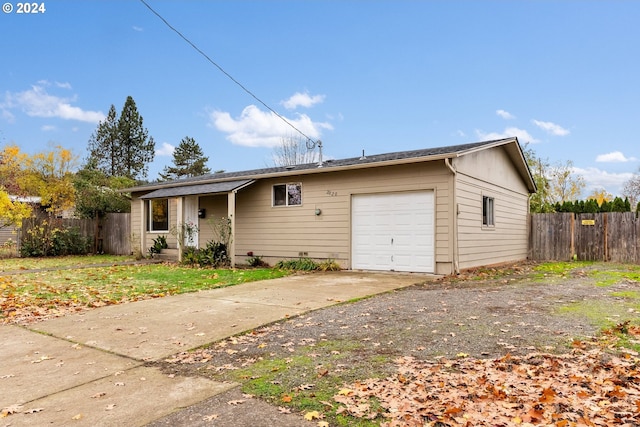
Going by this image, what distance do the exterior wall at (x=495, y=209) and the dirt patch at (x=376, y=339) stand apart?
4.04m

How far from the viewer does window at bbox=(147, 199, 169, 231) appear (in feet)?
57.3

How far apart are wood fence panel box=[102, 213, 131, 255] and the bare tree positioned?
45.4ft

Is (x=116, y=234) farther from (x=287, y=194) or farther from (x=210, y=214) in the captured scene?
(x=287, y=194)

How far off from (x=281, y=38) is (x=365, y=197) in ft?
27.3

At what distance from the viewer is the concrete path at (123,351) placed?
3.15 meters

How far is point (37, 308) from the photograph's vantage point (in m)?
6.84

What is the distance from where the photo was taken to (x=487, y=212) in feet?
42.9

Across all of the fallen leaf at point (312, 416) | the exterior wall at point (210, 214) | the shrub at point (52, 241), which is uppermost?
the exterior wall at point (210, 214)

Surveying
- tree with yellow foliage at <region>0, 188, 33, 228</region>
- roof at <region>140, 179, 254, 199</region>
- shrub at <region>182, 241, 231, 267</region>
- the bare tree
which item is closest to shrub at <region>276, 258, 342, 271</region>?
shrub at <region>182, 241, 231, 267</region>

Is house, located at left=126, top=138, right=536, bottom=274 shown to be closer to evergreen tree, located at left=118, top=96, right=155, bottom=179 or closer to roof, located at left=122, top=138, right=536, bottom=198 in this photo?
roof, located at left=122, top=138, right=536, bottom=198

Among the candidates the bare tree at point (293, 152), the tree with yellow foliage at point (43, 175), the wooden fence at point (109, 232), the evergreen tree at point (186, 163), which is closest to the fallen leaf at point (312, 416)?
the wooden fence at point (109, 232)

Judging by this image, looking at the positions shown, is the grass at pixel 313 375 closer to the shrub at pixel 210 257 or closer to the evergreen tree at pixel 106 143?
the shrub at pixel 210 257

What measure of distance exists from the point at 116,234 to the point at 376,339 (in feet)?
60.5

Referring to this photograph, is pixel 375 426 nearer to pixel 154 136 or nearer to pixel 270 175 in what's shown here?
pixel 270 175
